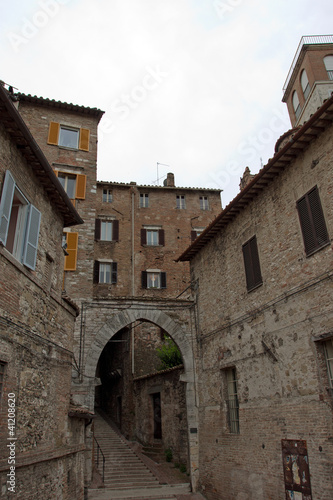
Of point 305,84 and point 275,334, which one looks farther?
point 305,84

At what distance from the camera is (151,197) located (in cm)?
2594

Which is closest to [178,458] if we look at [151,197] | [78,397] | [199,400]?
[199,400]

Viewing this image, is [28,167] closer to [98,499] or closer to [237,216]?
[237,216]

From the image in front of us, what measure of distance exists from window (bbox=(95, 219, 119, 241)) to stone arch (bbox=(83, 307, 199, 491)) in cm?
1023

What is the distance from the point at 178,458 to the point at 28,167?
40.4 ft

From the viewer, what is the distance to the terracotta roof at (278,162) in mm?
8191

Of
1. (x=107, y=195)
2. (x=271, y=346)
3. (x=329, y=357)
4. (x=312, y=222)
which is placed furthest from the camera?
(x=107, y=195)

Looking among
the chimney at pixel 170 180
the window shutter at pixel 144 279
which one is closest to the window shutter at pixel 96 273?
the window shutter at pixel 144 279

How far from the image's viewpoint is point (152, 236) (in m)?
24.9

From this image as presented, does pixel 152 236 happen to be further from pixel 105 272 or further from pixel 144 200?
pixel 105 272

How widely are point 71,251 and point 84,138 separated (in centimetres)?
602

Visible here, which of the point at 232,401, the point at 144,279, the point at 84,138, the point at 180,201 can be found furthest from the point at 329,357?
the point at 180,201

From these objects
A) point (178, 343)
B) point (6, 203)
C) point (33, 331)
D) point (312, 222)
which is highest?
point (312, 222)

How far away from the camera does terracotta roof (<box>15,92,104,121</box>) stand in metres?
18.6
